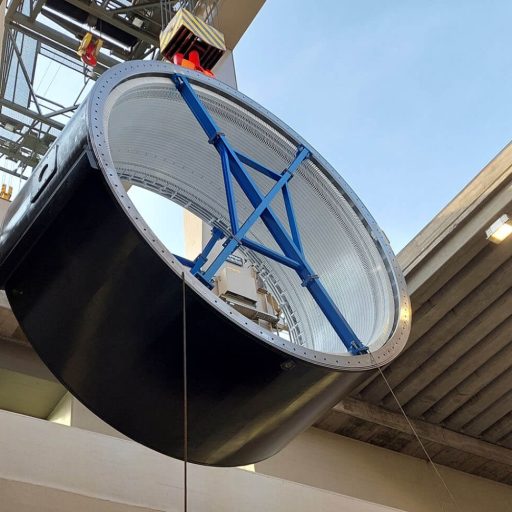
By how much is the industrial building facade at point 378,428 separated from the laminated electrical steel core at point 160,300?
57.2 inches

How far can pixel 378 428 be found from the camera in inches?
500

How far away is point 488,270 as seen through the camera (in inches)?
415

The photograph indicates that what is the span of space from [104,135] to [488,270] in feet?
22.2

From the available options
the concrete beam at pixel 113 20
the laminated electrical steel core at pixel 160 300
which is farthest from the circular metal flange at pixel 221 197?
the concrete beam at pixel 113 20

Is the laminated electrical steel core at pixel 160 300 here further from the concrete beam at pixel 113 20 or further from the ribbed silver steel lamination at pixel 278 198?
the concrete beam at pixel 113 20

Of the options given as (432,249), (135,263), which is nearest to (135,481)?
(135,263)

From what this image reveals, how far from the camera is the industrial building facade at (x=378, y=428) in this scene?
7527 millimetres

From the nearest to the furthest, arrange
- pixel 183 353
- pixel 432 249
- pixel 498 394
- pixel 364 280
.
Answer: pixel 183 353 → pixel 364 280 → pixel 432 249 → pixel 498 394

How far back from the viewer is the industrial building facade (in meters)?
7.53

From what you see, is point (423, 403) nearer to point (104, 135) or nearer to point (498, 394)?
point (498, 394)

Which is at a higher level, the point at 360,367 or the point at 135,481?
the point at 360,367

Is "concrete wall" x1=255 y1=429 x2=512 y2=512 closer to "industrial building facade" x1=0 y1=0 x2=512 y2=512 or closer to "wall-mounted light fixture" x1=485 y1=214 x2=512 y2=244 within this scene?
"industrial building facade" x1=0 y1=0 x2=512 y2=512

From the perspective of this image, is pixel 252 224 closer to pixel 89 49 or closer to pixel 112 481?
pixel 112 481

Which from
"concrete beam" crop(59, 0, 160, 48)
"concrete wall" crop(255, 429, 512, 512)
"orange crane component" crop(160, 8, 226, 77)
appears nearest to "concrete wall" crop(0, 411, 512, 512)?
"concrete wall" crop(255, 429, 512, 512)
